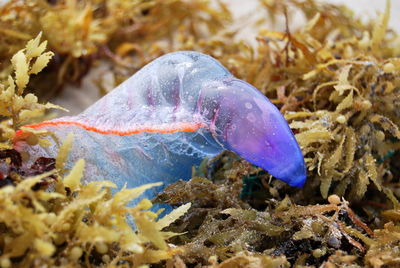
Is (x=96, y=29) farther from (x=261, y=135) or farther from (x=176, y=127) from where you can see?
(x=261, y=135)

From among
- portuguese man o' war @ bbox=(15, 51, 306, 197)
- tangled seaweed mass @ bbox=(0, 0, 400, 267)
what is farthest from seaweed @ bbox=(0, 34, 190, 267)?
portuguese man o' war @ bbox=(15, 51, 306, 197)

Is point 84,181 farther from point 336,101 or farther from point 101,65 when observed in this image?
point 101,65

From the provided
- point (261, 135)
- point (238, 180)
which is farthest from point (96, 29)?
point (261, 135)

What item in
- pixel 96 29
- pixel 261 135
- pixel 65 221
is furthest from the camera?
pixel 96 29

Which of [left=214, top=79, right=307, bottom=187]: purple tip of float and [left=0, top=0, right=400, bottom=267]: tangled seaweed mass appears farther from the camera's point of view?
[left=214, top=79, right=307, bottom=187]: purple tip of float

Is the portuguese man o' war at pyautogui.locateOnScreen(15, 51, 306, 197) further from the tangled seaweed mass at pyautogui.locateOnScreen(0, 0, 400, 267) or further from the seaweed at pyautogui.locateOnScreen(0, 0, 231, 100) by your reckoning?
the seaweed at pyautogui.locateOnScreen(0, 0, 231, 100)

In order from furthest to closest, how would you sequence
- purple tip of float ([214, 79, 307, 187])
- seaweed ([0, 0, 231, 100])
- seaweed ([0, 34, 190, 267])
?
1. seaweed ([0, 0, 231, 100])
2. purple tip of float ([214, 79, 307, 187])
3. seaweed ([0, 34, 190, 267])

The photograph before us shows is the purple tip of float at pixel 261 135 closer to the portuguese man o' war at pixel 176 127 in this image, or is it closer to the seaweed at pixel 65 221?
the portuguese man o' war at pixel 176 127
